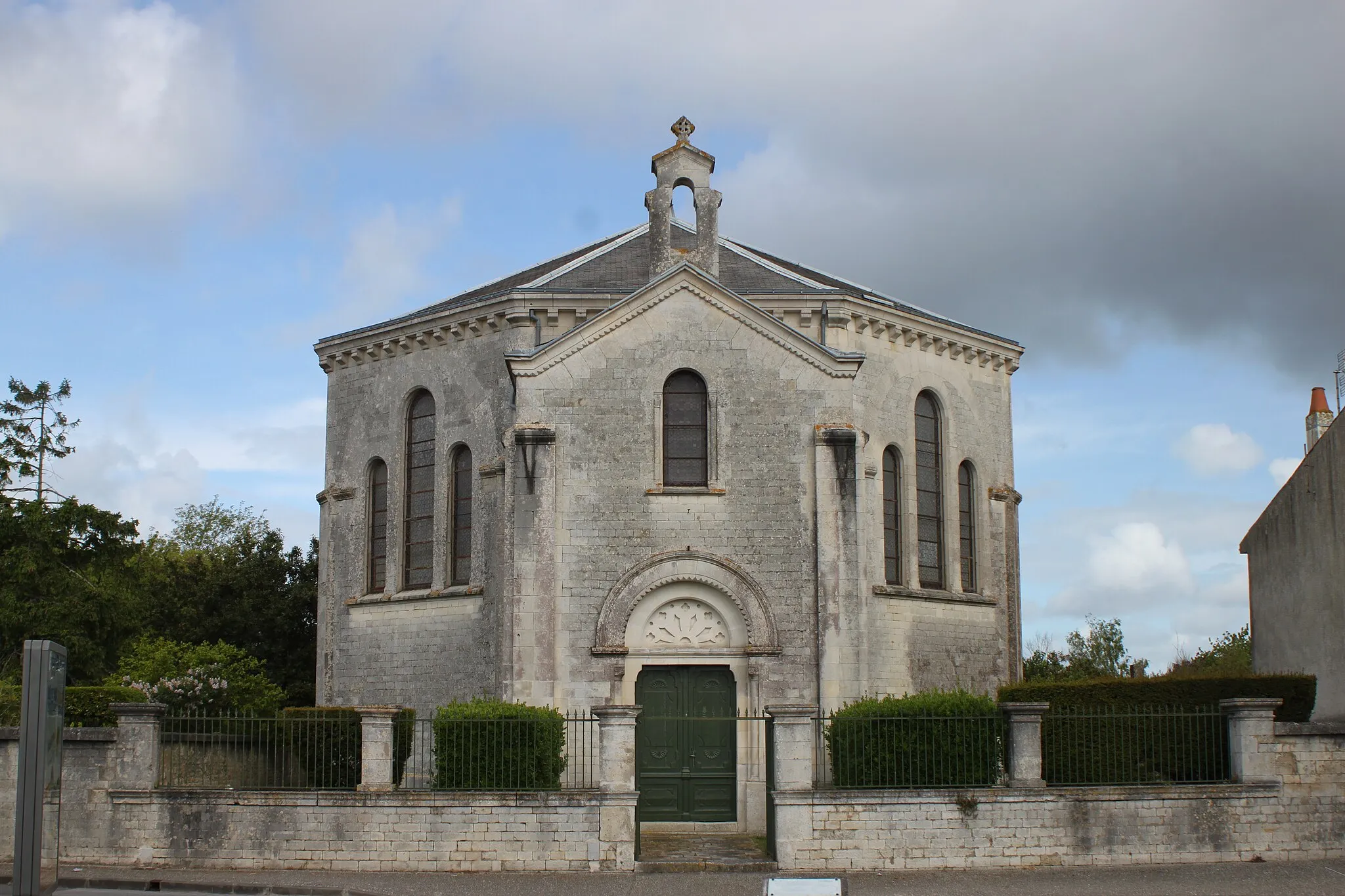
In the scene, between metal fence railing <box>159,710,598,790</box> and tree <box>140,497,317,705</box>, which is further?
tree <box>140,497,317,705</box>

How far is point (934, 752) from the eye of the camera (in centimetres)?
1809

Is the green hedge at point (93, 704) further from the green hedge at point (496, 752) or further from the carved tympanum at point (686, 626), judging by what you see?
the carved tympanum at point (686, 626)

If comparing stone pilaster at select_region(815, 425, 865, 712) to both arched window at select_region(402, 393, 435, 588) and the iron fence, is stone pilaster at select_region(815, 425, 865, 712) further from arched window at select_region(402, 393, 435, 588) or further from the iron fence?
arched window at select_region(402, 393, 435, 588)

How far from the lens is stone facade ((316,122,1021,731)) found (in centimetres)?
2119

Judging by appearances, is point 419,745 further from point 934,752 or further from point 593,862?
point 934,752

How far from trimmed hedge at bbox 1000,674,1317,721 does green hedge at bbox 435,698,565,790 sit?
6959 millimetres

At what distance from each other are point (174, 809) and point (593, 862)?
220 inches

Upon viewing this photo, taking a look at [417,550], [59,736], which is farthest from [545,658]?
[59,736]

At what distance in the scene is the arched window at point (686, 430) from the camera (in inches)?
868

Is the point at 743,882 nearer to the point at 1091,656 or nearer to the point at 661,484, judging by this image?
the point at 661,484

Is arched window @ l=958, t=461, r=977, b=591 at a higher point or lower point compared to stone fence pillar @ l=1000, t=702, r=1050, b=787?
higher

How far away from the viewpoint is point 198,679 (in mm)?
26719

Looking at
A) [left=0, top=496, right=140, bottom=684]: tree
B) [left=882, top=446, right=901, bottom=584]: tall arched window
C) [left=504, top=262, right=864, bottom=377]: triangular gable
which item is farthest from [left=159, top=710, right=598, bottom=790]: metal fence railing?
[left=0, top=496, right=140, bottom=684]: tree

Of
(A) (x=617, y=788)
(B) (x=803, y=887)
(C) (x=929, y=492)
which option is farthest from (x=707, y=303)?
(B) (x=803, y=887)
